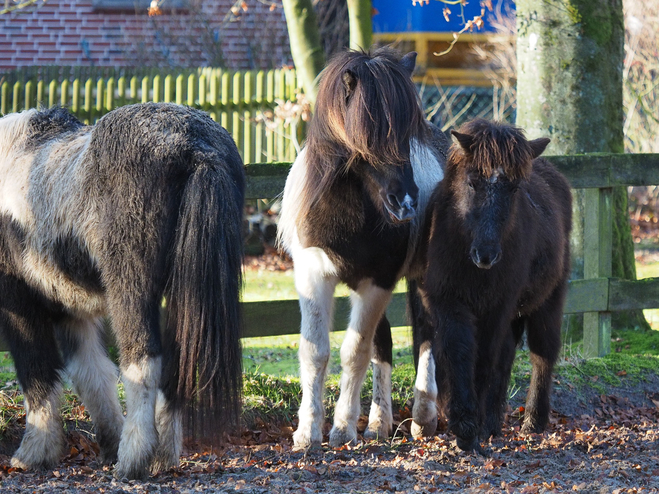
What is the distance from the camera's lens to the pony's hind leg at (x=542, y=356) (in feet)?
16.5

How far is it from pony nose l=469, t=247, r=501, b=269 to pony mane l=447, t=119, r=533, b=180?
17.7 inches

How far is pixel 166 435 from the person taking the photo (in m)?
4.00

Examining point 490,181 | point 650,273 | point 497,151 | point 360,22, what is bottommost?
point 650,273

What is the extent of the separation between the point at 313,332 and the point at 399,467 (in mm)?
932

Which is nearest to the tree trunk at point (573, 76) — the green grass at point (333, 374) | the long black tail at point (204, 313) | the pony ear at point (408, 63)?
the green grass at point (333, 374)

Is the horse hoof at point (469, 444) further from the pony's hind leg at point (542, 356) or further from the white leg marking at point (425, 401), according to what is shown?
the pony's hind leg at point (542, 356)

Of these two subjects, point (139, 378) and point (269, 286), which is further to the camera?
point (269, 286)

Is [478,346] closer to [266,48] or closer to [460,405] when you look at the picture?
[460,405]

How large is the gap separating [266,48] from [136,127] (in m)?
10.9

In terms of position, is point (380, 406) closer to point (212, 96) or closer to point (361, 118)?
point (361, 118)

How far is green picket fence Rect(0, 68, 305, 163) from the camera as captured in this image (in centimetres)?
1170

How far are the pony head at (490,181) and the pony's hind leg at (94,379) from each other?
2.31 metres

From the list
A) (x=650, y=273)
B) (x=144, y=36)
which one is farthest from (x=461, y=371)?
(x=144, y=36)

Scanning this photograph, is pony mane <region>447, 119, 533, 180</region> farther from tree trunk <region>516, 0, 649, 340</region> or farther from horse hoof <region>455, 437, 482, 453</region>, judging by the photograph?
tree trunk <region>516, 0, 649, 340</region>
